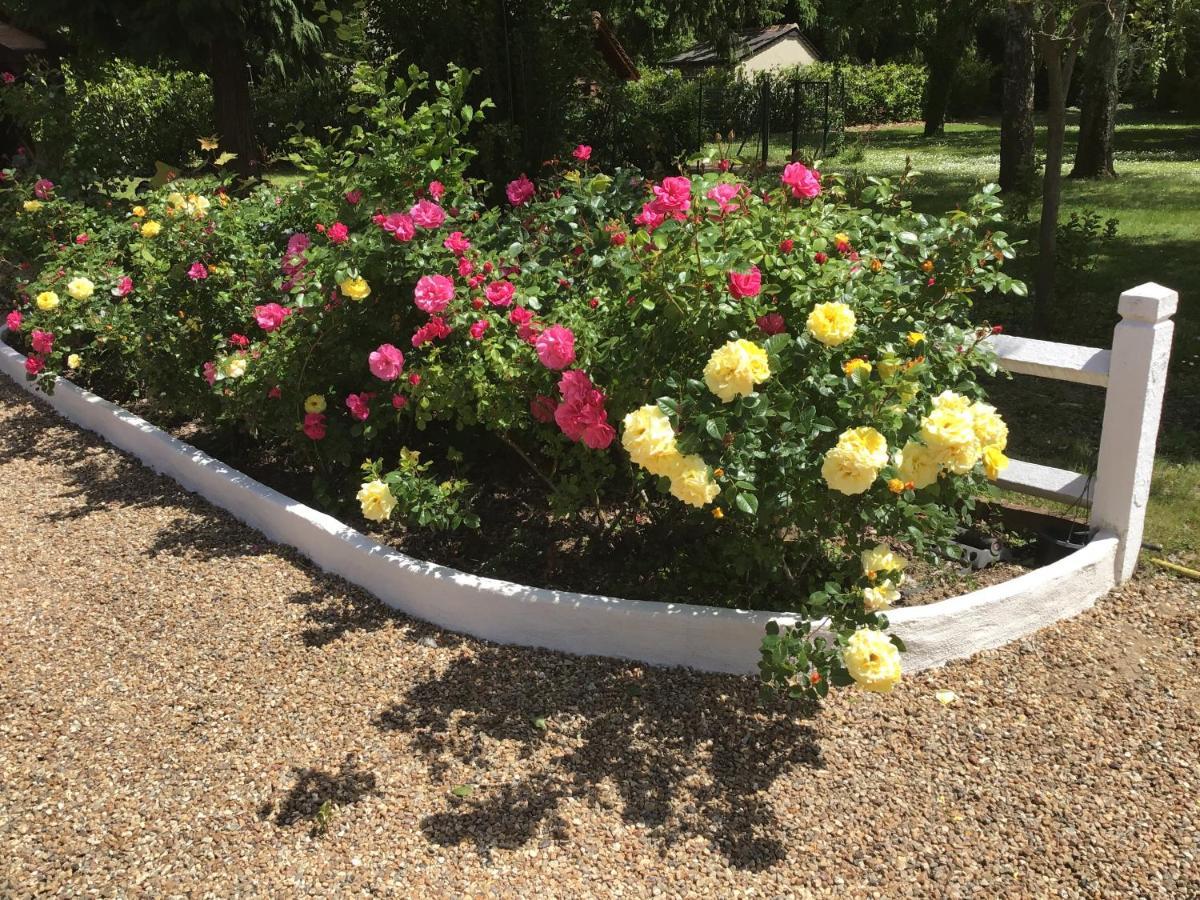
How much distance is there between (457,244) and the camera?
3.95 m

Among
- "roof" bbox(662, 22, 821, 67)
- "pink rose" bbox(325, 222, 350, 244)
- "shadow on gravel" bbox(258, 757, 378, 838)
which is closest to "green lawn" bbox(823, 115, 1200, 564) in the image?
"pink rose" bbox(325, 222, 350, 244)

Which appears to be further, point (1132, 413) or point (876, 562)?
point (1132, 413)

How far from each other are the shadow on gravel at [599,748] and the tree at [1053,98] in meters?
4.48

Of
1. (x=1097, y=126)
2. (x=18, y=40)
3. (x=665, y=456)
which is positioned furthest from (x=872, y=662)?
(x=1097, y=126)

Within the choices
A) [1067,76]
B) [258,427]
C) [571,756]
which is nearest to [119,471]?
[258,427]

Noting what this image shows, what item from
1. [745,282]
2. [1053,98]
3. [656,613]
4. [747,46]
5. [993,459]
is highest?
[747,46]

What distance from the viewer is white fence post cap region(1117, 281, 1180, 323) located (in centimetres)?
347

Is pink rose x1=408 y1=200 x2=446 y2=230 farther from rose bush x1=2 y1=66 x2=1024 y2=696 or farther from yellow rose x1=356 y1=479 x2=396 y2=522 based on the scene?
yellow rose x1=356 y1=479 x2=396 y2=522

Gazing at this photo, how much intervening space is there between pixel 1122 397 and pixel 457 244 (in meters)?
2.48

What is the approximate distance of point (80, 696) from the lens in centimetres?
344

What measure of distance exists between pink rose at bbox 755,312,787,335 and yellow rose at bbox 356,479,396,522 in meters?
1.48

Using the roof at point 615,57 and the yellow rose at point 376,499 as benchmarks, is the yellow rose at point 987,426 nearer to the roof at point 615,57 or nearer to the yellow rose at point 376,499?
the yellow rose at point 376,499

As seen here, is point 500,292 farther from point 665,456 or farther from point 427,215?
point 665,456

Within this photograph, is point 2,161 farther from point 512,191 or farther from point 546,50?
Answer: point 512,191
